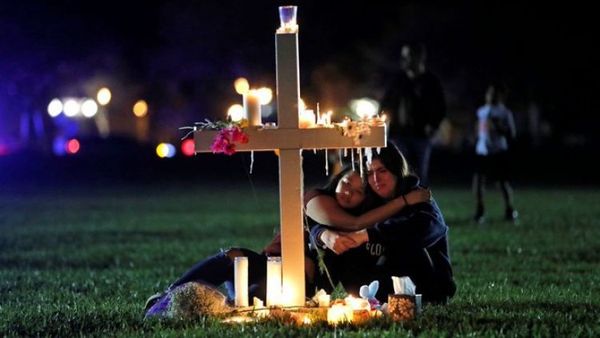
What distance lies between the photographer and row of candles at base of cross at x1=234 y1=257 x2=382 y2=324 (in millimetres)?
8297

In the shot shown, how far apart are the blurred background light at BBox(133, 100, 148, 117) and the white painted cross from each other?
186ft

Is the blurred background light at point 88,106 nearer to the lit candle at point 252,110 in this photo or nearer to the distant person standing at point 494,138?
the distant person standing at point 494,138

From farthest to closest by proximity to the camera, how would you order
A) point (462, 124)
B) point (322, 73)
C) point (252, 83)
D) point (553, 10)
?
point (462, 124)
point (322, 73)
point (553, 10)
point (252, 83)

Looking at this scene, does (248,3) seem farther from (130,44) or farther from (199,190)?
(199,190)

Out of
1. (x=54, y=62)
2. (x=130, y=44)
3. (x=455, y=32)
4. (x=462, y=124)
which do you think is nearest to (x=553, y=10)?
(x=455, y=32)

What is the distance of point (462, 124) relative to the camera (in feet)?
245

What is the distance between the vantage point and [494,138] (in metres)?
19.0

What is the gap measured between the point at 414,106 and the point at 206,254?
11.5ft

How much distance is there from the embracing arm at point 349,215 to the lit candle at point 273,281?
49cm

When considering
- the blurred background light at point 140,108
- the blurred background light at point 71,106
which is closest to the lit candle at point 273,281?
the blurred background light at point 71,106

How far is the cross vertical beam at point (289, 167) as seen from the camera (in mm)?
8383

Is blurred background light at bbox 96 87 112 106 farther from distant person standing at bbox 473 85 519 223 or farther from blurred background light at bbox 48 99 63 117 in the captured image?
distant person standing at bbox 473 85 519 223

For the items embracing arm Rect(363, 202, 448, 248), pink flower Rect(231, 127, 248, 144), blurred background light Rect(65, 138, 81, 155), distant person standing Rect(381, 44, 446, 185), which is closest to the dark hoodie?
embracing arm Rect(363, 202, 448, 248)

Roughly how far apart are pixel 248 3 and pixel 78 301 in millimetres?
32229
